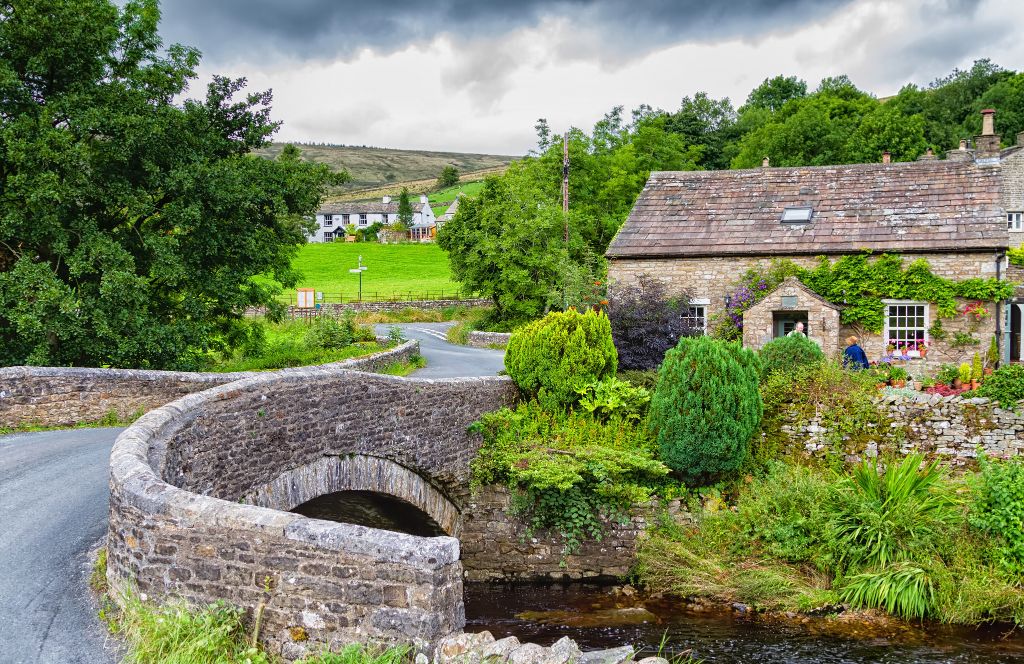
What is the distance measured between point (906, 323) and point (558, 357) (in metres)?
10.7

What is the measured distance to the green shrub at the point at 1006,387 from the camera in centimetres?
1380

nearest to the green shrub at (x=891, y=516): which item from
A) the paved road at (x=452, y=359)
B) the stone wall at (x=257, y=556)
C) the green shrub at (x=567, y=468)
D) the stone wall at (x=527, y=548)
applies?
the stone wall at (x=527, y=548)

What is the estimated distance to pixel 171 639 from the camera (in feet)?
17.0

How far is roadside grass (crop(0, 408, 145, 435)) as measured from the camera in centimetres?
1232

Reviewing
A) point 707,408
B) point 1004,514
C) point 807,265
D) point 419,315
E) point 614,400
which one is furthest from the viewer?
point 419,315

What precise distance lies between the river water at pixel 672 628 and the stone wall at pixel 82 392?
3029mm

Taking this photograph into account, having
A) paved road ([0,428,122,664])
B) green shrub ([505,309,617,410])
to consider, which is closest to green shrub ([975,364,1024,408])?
green shrub ([505,309,617,410])

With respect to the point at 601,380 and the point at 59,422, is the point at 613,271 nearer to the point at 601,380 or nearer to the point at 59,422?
the point at 601,380

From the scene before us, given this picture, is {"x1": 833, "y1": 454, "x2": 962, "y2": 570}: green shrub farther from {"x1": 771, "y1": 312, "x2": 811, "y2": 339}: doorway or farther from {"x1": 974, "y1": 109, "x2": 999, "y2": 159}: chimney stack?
{"x1": 974, "y1": 109, "x2": 999, "y2": 159}: chimney stack

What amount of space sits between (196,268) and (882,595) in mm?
14752

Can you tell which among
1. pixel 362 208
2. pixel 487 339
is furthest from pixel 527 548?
pixel 362 208

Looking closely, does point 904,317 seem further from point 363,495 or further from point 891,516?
point 363,495

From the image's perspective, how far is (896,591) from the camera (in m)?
11.2

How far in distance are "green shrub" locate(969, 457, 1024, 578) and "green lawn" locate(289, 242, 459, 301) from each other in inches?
1673
